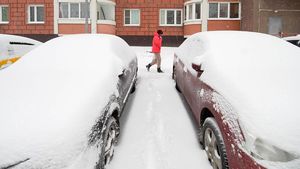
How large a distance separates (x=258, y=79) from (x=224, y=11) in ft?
61.7

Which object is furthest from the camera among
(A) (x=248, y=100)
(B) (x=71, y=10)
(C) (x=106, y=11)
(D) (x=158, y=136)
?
(C) (x=106, y=11)

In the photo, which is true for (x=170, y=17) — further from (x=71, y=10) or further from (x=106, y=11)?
(x=71, y=10)

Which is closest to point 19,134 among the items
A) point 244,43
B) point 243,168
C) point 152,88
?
point 243,168

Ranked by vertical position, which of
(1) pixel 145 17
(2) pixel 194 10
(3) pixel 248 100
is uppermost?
(2) pixel 194 10

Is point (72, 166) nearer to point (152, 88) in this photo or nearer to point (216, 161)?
point (216, 161)

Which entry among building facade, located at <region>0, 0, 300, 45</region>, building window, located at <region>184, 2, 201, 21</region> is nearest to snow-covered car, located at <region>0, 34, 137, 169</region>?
building facade, located at <region>0, 0, 300, 45</region>

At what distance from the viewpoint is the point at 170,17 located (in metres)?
22.9

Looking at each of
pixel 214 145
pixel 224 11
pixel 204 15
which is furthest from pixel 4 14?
pixel 214 145

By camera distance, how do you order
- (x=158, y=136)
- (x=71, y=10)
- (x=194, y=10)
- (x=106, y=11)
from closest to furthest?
(x=158, y=136) → (x=194, y=10) → (x=71, y=10) → (x=106, y=11)

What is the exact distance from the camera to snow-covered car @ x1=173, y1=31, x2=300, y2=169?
104 inches

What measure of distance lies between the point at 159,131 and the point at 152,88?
3220 millimetres

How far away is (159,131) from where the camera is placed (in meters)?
4.95

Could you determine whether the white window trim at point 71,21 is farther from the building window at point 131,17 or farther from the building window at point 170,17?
the building window at point 170,17

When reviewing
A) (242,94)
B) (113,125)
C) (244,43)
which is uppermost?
(244,43)
